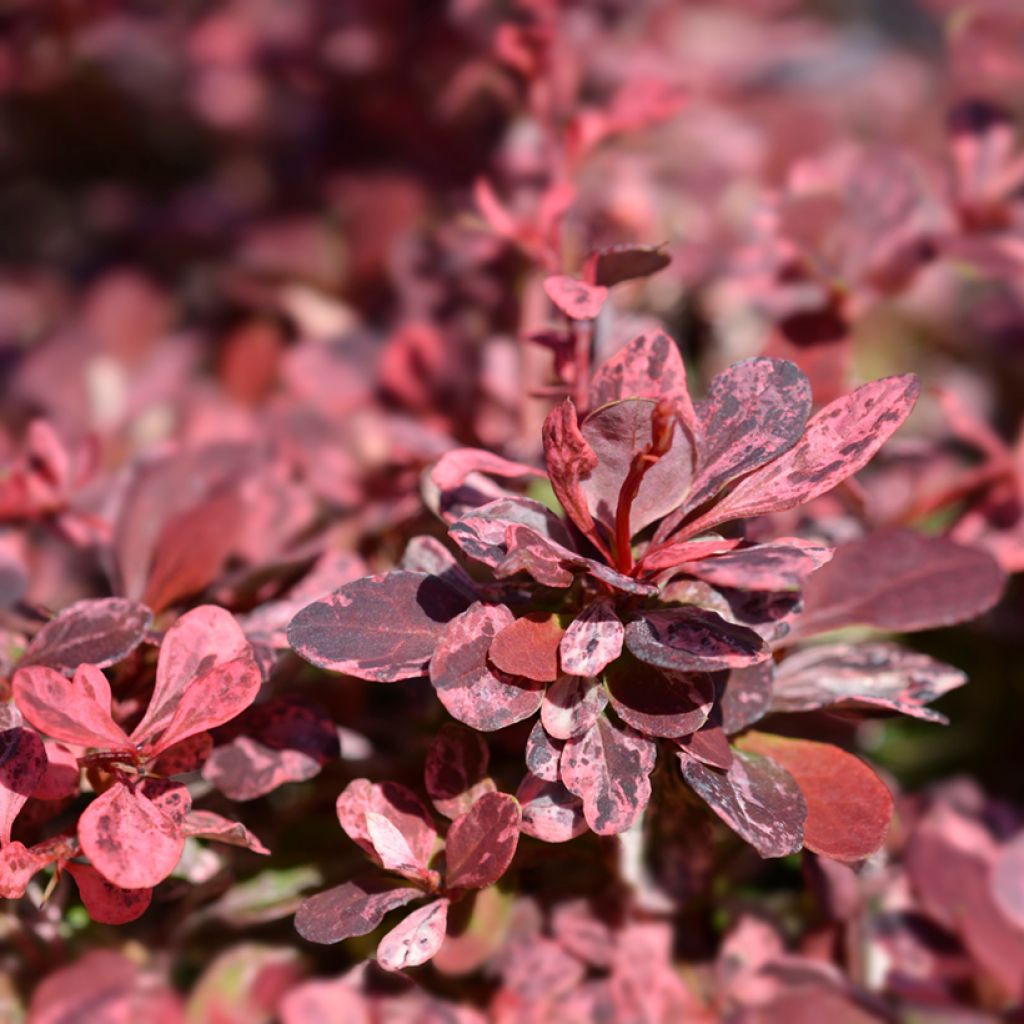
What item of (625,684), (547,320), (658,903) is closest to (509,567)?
(625,684)

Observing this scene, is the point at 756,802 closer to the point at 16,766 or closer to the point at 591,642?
the point at 591,642

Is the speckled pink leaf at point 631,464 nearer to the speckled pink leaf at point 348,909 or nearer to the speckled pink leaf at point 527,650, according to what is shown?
the speckled pink leaf at point 527,650

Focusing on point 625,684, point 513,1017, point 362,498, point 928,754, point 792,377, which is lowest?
point 928,754

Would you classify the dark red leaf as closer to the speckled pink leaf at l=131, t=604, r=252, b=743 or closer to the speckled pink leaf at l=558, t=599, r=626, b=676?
the speckled pink leaf at l=558, t=599, r=626, b=676

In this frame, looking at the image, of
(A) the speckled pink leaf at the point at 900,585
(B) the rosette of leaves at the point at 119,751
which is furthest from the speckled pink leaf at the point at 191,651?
(A) the speckled pink leaf at the point at 900,585

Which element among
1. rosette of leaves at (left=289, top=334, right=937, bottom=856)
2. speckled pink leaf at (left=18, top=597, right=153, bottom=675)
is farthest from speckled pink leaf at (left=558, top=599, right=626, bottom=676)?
speckled pink leaf at (left=18, top=597, right=153, bottom=675)

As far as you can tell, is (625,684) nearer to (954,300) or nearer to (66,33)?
(954,300)


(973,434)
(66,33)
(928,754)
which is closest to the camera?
(973,434)
